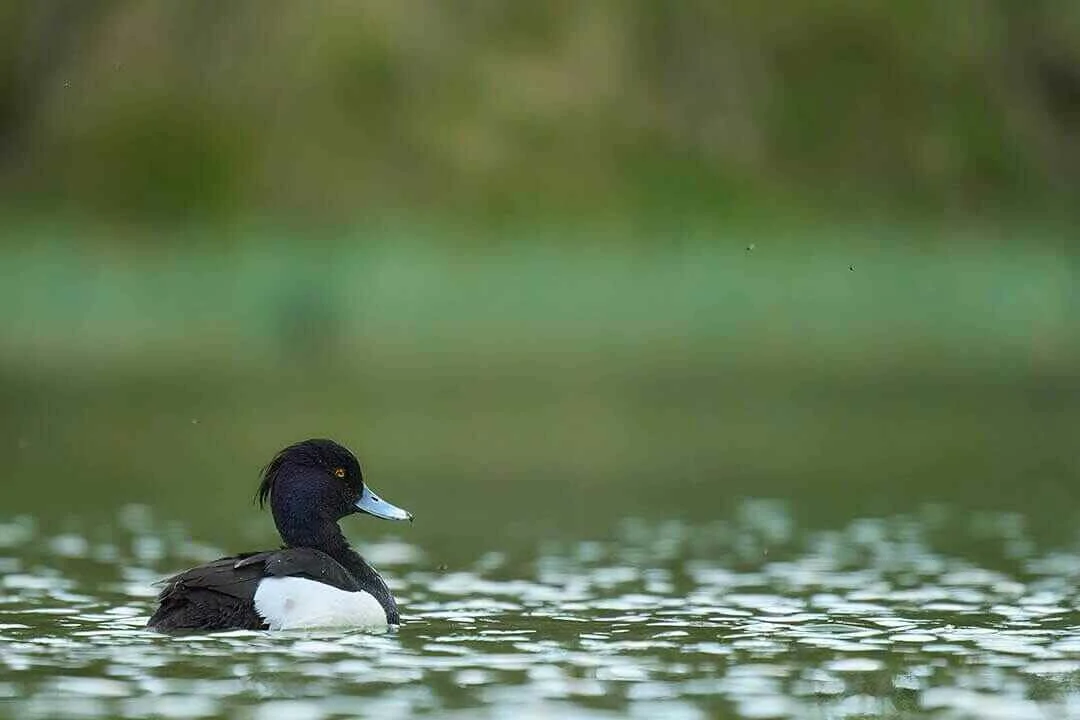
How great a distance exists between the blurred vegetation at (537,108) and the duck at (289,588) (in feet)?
484

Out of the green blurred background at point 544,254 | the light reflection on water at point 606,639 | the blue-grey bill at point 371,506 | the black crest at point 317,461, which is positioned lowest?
the light reflection on water at point 606,639

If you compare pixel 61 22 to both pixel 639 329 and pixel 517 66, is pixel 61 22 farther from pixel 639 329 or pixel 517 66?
pixel 639 329

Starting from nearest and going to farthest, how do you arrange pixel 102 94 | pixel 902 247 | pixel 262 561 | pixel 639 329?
pixel 262 561, pixel 639 329, pixel 902 247, pixel 102 94

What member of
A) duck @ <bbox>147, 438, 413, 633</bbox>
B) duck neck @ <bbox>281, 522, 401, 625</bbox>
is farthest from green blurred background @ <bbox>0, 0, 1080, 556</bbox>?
duck @ <bbox>147, 438, 413, 633</bbox>

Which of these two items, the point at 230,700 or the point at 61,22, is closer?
the point at 230,700

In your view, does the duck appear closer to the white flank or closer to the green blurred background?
the white flank

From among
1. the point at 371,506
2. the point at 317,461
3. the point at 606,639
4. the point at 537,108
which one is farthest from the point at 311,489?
the point at 537,108

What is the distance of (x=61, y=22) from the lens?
18412 cm

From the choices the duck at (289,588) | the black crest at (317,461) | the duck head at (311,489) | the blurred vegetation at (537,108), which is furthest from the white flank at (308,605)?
the blurred vegetation at (537,108)

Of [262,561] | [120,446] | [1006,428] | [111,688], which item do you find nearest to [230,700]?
[111,688]

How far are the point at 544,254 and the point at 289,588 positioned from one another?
141 meters

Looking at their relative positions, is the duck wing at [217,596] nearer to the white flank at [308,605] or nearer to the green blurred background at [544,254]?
the white flank at [308,605]

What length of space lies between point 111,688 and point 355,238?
5926 inches

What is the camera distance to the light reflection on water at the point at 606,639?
13.3m
